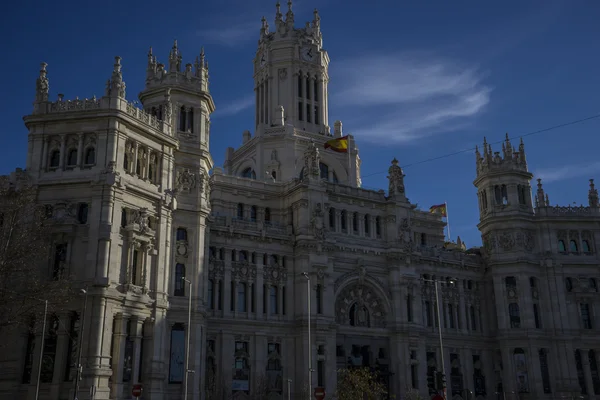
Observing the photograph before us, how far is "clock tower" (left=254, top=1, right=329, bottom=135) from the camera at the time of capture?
96.8m

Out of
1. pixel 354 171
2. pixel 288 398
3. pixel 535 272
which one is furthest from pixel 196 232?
pixel 535 272

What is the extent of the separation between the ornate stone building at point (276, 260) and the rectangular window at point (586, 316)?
5.3 inches

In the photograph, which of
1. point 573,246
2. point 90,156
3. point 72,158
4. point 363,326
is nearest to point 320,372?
point 363,326

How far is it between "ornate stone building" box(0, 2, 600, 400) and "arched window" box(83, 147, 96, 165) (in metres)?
0.17

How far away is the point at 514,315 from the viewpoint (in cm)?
8769

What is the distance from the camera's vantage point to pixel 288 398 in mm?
70188

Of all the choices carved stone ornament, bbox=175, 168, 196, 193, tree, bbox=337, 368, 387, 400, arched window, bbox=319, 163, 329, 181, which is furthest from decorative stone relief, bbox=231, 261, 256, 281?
arched window, bbox=319, 163, 329, 181

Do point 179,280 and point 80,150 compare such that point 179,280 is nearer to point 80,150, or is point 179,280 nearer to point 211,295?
point 211,295

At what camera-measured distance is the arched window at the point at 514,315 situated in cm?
8707

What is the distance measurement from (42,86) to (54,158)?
7.00 metres

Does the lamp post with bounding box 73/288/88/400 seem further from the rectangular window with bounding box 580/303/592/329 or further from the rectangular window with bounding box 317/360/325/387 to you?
the rectangular window with bounding box 580/303/592/329

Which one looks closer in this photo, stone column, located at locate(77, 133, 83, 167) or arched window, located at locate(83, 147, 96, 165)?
stone column, located at locate(77, 133, 83, 167)

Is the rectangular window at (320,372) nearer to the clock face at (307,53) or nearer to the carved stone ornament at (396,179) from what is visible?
the carved stone ornament at (396,179)

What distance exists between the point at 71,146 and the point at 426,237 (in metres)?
53.0
